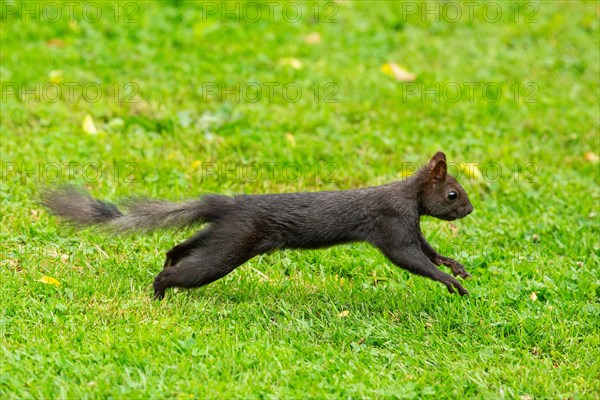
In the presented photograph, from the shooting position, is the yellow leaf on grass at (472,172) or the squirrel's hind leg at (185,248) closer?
the squirrel's hind leg at (185,248)

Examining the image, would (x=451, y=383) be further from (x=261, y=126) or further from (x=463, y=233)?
(x=261, y=126)

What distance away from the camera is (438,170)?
5.08 metres

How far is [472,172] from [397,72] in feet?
6.31

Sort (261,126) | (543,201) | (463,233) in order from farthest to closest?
(261,126) → (543,201) → (463,233)

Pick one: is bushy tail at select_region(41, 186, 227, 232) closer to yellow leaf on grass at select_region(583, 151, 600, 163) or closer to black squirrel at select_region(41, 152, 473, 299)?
black squirrel at select_region(41, 152, 473, 299)

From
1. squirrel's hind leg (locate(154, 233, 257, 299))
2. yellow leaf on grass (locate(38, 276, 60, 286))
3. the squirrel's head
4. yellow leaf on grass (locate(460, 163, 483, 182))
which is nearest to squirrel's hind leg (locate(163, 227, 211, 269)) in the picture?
squirrel's hind leg (locate(154, 233, 257, 299))

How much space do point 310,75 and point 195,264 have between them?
377 centimetres

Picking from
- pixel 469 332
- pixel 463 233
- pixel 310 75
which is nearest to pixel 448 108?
pixel 310 75

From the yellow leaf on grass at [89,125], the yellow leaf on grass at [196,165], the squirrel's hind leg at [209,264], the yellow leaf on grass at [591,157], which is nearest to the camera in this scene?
the squirrel's hind leg at [209,264]

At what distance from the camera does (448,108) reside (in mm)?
7844

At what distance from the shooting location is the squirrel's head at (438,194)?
16.8 feet

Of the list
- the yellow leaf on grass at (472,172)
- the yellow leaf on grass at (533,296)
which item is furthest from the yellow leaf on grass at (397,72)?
the yellow leaf on grass at (533,296)

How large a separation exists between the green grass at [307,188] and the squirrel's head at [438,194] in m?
0.48

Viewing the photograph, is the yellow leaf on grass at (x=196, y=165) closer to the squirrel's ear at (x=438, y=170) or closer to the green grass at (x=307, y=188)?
the green grass at (x=307, y=188)
